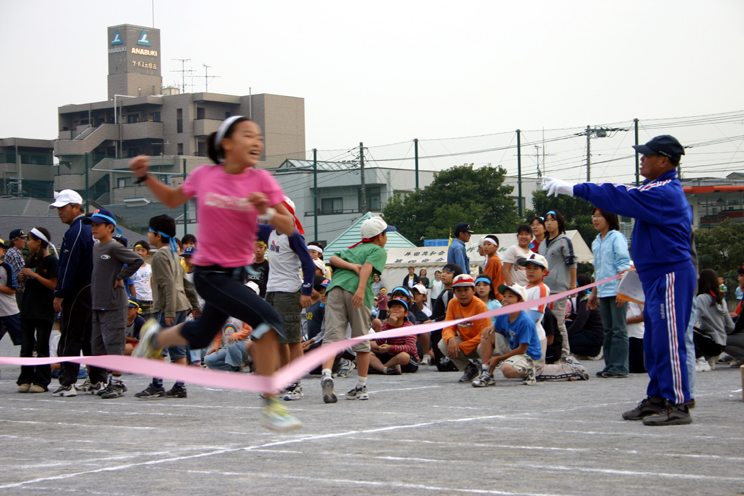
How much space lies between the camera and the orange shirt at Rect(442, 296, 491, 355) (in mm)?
10258

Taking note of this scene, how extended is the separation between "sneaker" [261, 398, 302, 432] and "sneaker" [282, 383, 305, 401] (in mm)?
4177

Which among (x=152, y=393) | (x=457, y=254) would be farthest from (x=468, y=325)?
(x=152, y=393)

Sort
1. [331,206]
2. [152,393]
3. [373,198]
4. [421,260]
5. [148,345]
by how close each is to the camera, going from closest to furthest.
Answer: [148,345]
[152,393]
[421,260]
[331,206]
[373,198]

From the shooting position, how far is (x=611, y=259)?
32.1 ft

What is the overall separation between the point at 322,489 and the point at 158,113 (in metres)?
97.0

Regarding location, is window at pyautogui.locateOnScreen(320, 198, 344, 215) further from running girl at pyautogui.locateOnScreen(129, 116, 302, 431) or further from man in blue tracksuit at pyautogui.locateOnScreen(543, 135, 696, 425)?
running girl at pyautogui.locateOnScreen(129, 116, 302, 431)

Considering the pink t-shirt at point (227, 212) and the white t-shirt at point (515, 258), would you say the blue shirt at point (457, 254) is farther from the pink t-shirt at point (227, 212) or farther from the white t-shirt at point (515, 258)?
the pink t-shirt at point (227, 212)

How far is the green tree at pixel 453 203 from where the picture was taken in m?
46.5

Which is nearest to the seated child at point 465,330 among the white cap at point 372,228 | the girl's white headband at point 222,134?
the white cap at point 372,228

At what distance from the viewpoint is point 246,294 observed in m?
4.21

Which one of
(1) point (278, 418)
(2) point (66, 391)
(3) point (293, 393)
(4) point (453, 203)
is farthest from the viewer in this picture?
(4) point (453, 203)

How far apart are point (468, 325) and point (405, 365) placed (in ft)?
5.46

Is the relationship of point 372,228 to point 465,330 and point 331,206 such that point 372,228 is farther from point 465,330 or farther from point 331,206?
point 331,206

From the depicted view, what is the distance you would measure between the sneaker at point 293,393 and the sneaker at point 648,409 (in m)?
3.44
